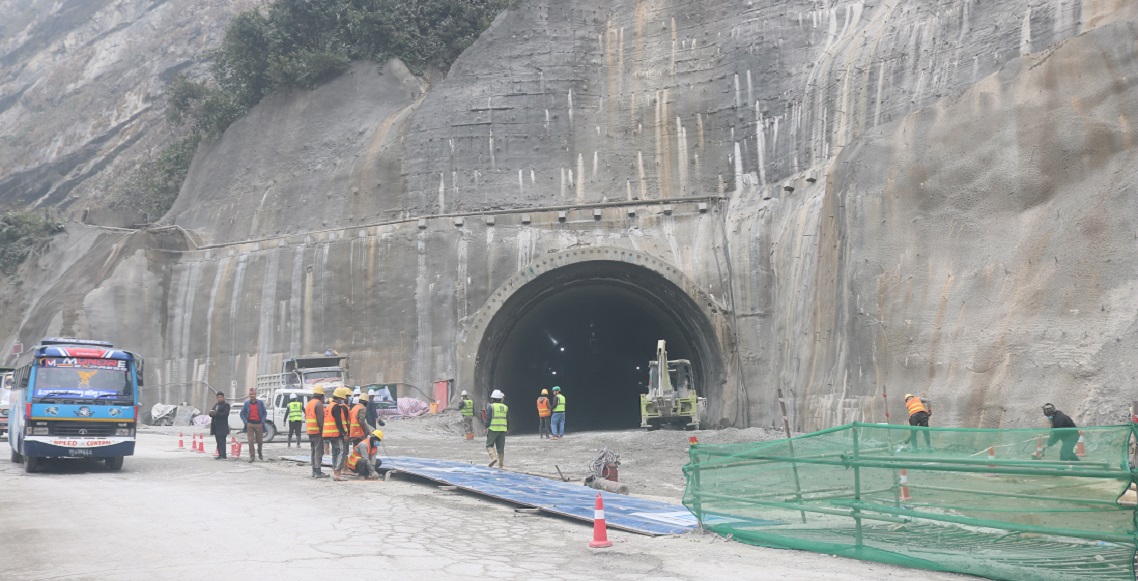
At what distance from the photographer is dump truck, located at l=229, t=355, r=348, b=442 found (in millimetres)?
28203

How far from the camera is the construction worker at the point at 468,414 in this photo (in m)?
28.1

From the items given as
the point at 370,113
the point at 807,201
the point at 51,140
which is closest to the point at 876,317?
the point at 807,201

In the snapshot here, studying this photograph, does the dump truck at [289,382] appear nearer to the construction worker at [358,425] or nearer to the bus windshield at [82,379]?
the bus windshield at [82,379]

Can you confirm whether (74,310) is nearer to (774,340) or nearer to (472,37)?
(472,37)

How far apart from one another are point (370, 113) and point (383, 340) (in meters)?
10.4

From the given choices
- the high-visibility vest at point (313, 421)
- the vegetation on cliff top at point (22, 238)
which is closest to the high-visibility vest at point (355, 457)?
the high-visibility vest at point (313, 421)

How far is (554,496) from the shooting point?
1348 cm

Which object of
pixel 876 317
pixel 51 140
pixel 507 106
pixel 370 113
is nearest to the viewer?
pixel 876 317

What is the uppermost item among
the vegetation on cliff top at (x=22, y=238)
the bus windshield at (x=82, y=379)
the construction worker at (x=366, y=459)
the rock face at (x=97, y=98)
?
the rock face at (x=97, y=98)

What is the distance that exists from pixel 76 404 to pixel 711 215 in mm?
19192

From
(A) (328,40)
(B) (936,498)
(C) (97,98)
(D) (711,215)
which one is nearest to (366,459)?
(B) (936,498)

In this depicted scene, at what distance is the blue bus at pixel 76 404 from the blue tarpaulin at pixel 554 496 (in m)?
5.32

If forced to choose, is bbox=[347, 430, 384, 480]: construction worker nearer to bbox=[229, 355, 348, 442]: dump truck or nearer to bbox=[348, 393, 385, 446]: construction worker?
bbox=[348, 393, 385, 446]: construction worker

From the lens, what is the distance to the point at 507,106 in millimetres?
33969
